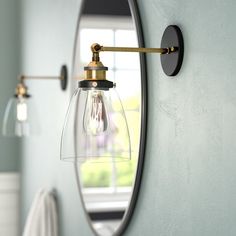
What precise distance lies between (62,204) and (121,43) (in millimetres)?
999

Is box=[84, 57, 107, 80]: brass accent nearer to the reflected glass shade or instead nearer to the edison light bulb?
the edison light bulb

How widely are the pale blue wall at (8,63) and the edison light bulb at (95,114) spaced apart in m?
2.31

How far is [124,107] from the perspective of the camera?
4.39ft

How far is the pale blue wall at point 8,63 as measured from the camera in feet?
11.1

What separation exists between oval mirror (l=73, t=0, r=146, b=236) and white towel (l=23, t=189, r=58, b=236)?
500mm

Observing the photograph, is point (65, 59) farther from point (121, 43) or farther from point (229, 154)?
point (229, 154)

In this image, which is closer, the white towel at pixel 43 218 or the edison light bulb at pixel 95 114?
the edison light bulb at pixel 95 114

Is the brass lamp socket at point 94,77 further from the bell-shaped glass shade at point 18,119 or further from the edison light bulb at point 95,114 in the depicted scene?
the bell-shaped glass shade at point 18,119

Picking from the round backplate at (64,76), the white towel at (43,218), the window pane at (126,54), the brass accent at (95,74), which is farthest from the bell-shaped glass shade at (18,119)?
the brass accent at (95,74)

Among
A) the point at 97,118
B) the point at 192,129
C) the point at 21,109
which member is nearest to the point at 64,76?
the point at 21,109

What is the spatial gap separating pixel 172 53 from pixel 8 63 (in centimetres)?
249

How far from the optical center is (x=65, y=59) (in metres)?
2.10

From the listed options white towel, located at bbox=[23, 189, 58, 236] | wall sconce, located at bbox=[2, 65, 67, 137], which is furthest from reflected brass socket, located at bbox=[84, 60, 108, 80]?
white towel, located at bbox=[23, 189, 58, 236]

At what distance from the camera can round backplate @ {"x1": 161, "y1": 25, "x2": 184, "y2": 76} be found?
1017mm
